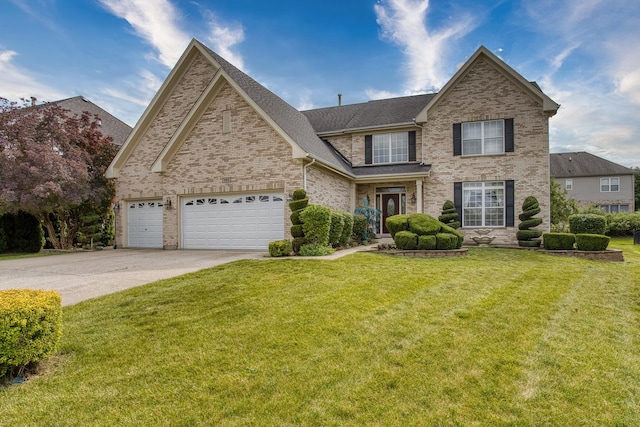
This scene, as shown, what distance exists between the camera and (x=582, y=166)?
3684 cm

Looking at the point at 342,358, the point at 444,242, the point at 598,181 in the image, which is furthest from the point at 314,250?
the point at 598,181

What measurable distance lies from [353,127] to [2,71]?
14385 millimetres

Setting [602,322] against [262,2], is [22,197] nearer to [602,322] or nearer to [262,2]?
[262,2]

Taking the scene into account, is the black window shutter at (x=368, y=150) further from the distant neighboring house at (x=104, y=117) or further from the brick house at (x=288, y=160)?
the distant neighboring house at (x=104, y=117)

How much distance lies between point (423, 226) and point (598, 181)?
34.3 meters

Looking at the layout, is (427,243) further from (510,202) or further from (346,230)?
(510,202)

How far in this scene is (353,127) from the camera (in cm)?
1798

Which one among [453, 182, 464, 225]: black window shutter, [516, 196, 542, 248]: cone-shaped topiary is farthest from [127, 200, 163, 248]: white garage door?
[516, 196, 542, 248]: cone-shaped topiary

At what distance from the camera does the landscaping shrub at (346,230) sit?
12763 millimetres

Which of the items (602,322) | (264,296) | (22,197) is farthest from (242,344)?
(22,197)

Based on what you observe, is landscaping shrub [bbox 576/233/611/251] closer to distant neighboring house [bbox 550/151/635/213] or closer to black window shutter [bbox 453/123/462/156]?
black window shutter [bbox 453/123/462/156]

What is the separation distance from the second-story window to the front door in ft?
5.74

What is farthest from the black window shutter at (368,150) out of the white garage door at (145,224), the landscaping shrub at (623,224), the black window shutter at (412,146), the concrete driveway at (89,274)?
the landscaping shrub at (623,224)

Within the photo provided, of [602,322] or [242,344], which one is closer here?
[242,344]
